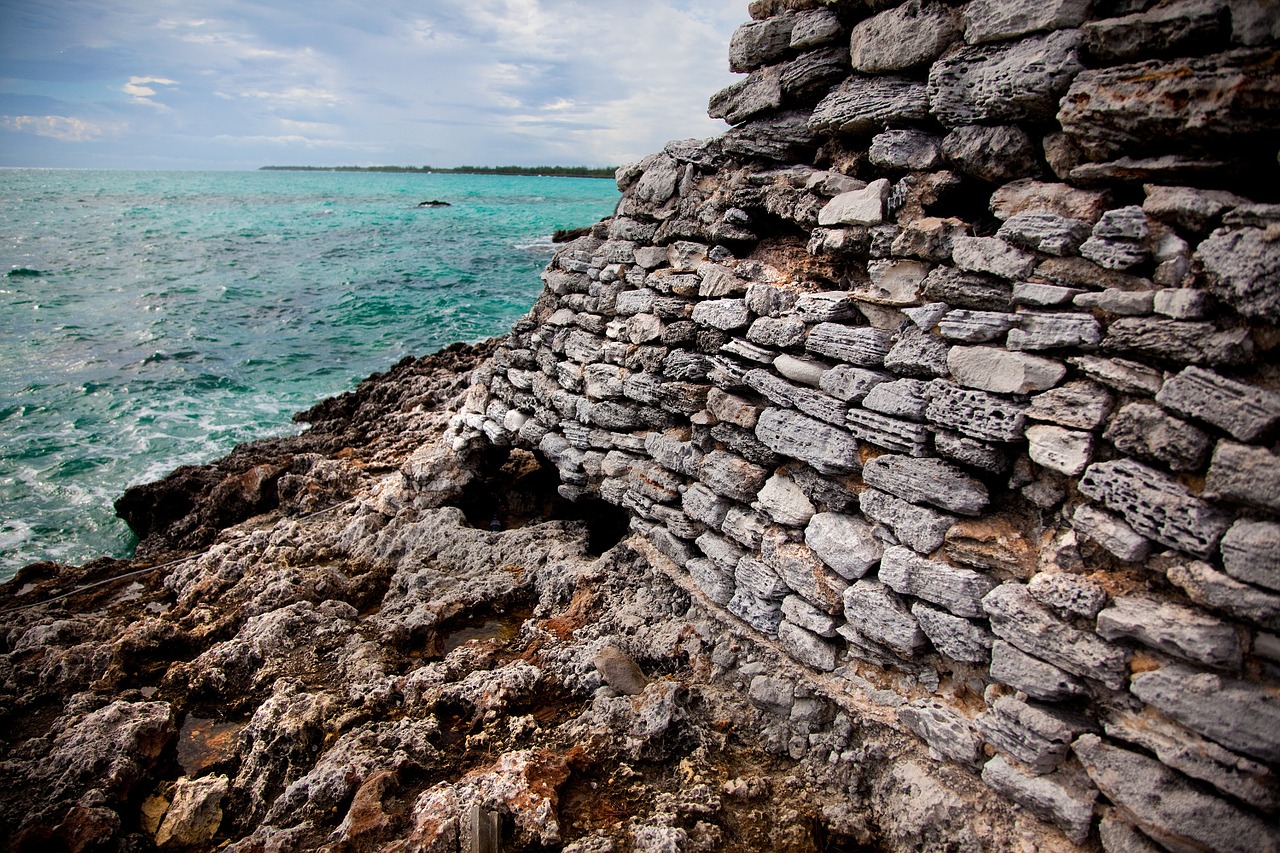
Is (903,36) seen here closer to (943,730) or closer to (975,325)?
(975,325)

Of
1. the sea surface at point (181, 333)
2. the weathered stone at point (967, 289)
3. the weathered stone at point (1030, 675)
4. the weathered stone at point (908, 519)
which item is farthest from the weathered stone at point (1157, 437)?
the sea surface at point (181, 333)

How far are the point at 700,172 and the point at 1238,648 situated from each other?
4.01 metres

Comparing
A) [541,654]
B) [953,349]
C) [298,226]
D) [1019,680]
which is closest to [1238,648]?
[1019,680]

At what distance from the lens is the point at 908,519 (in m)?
3.21

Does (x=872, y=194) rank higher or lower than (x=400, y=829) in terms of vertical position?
higher

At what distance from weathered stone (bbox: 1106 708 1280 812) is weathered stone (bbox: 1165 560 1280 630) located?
46 cm

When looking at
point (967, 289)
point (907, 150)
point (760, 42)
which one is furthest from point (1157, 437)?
point (760, 42)

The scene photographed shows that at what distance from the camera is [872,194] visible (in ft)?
11.5

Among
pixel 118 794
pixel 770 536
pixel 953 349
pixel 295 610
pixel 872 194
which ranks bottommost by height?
pixel 118 794

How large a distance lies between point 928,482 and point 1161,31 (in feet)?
6.22

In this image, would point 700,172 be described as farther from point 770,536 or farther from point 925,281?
point 770,536

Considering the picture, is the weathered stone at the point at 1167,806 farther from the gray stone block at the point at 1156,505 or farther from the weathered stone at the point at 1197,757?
the gray stone block at the point at 1156,505

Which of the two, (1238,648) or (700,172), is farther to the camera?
(700,172)

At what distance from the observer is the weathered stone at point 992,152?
2.96 m
